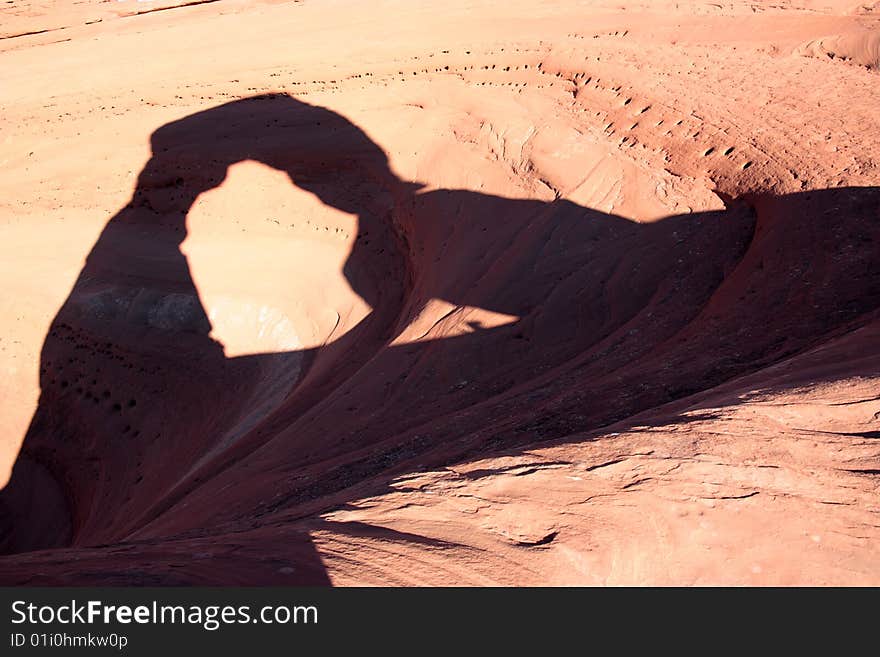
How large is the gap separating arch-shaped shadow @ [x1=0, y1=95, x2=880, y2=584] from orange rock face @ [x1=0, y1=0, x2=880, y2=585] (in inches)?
2.4

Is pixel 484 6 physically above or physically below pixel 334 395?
above

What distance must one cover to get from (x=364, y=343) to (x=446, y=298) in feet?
5.66

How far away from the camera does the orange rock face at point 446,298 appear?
3.81m

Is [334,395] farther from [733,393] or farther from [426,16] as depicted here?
[426,16]

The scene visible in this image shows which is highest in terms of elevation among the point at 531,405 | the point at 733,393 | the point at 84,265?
the point at 733,393

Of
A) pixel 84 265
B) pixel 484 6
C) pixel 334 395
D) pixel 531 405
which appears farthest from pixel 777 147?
pixel 84 265

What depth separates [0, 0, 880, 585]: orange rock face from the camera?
381cm

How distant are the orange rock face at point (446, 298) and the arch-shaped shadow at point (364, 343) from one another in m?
0.06

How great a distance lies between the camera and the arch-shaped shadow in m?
6.50

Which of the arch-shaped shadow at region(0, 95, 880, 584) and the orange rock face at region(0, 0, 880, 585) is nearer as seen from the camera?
the orange rock face at region(0, 0, 880, 585)

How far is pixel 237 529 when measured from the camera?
5.22m

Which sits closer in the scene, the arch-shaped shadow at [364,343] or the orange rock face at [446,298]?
the orange rock face at [446,298]

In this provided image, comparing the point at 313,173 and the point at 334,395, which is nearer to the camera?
the point at 334,395

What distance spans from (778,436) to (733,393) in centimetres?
93
